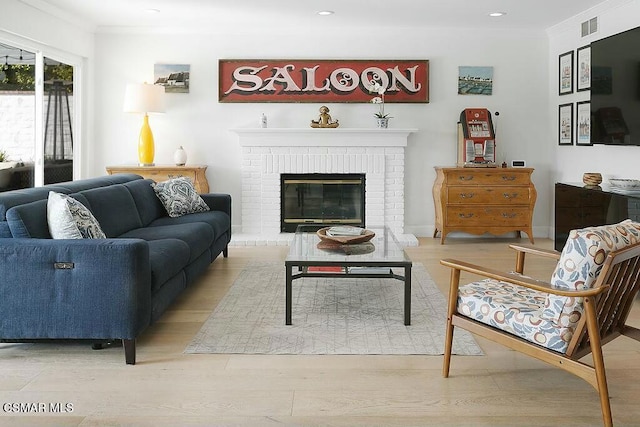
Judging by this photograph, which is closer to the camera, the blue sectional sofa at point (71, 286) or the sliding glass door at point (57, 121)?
the blue sectional sofa at point (71, 286)

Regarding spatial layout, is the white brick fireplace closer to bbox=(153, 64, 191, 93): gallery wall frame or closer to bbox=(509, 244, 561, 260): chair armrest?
bbox=(153, 64, 191, 93): gallery wall frame

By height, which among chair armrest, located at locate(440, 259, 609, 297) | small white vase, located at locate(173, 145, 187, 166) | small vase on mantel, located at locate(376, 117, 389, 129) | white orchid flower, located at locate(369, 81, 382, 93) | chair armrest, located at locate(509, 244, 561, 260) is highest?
white orchid flower, located at locate(369, 81, 382, 93)

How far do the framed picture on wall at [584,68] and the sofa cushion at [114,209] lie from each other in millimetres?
4561

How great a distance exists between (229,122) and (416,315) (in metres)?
4.15

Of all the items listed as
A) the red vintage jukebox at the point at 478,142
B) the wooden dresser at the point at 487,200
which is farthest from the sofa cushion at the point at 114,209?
the red vintage jukebox at the point at 478,142

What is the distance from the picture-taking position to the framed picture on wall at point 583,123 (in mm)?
6516

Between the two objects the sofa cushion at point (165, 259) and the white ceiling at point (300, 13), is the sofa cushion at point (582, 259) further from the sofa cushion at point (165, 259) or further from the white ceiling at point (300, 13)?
the white ceiling at point (300, 13)

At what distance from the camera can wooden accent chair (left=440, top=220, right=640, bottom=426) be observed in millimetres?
2492

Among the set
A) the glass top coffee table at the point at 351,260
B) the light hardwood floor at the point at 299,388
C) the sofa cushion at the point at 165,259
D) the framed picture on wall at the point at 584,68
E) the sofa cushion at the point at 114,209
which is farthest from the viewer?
the framed picture on wall at the point at 584,68

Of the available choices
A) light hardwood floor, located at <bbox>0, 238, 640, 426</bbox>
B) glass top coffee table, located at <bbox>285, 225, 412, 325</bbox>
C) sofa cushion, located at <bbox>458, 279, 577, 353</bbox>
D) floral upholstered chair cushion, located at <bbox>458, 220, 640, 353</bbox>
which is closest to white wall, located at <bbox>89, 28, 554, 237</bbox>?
glass top coffee table, located at <bbox>285, 225, 412, 325</bbox>

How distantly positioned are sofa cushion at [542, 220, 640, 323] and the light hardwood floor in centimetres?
46

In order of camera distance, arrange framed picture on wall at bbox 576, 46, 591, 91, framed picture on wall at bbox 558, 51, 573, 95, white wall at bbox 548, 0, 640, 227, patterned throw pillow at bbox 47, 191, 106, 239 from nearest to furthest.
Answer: patterned throw pillow at bbox 47, 191, 106, 239 → white wall at bbox 548, 0, 640, 227 → framed picture on wall at bbox 576, 46, 591, 91 → framed picture on wall at bbox 558, 51, 573, 95

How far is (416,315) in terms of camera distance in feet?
13.8

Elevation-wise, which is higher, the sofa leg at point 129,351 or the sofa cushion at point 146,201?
the sofa cushion at point 146,201
